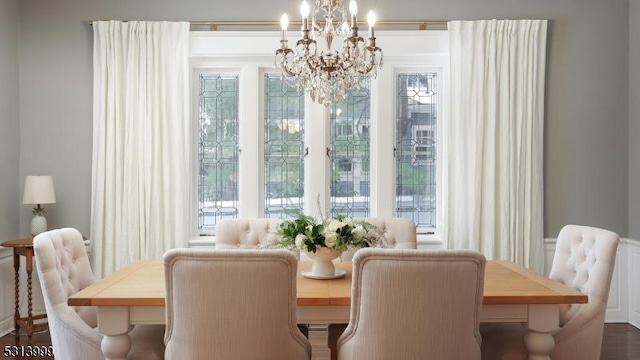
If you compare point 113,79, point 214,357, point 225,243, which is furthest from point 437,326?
point 113,79

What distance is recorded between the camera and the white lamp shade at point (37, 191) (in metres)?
3.74

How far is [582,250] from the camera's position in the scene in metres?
2.54

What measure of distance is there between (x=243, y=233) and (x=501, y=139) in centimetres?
216

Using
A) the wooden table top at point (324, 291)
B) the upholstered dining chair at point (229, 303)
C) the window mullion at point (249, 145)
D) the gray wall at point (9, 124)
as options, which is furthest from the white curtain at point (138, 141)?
the upholstered dining chair at point (229, 303)

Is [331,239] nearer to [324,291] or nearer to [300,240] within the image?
[300,240]

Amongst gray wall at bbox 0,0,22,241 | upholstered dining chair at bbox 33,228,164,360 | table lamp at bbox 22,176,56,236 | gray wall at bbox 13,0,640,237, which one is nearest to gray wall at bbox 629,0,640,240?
gray wall at bbox 13,0,640,237

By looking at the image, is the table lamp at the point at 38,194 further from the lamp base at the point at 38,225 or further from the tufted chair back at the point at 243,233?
the tufted chair back at the point at 243,233

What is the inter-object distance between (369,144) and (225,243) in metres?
1.67

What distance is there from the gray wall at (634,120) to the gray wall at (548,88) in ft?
0.13

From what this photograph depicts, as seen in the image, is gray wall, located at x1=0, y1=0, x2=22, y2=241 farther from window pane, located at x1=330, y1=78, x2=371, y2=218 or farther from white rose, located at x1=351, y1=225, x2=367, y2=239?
white rose, located at x1=351, y1=225, x2=367, y2=239

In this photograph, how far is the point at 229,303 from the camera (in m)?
1.84

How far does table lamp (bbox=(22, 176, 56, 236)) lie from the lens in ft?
12.3

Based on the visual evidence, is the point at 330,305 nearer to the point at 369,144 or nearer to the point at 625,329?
the point at 369,144

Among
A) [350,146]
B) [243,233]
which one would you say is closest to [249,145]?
[350,146]
